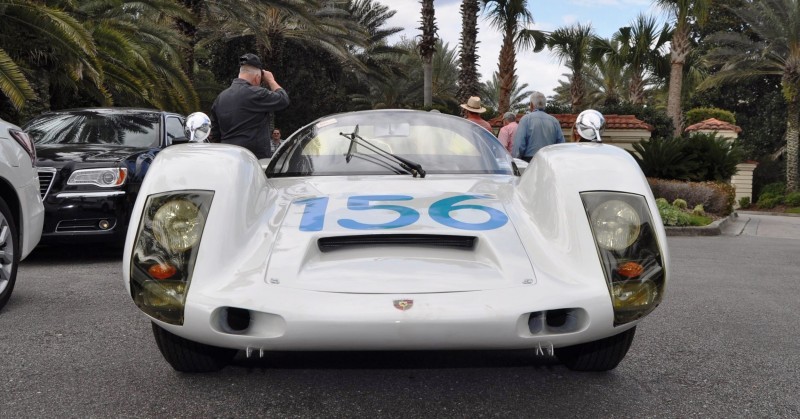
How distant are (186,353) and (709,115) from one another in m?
32.6

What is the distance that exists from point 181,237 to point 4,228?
2.36 meters

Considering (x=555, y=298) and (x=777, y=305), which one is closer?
(x=555, y=298)

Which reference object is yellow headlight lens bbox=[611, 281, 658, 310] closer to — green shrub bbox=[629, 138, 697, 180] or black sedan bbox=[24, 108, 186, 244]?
black sedan bbox=[24, 108, 186, 244]

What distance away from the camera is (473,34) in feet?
69.1

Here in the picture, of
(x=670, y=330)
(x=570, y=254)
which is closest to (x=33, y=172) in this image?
(x=570, y=254)

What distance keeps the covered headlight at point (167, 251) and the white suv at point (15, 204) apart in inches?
86.8

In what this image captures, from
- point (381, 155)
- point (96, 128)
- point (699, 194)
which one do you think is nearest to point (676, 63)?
point (699, 194)

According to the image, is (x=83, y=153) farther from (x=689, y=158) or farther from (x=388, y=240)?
(x=689, y=158)

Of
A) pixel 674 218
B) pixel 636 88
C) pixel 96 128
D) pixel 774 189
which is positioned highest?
pixel 636 88

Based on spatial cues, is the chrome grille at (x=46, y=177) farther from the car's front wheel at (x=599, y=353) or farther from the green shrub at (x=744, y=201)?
the green shrub at (x=744, y=201)

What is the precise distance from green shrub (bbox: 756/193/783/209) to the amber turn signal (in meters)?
32.2

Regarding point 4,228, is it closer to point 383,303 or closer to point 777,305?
point 383,303

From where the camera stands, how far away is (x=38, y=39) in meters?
12.4

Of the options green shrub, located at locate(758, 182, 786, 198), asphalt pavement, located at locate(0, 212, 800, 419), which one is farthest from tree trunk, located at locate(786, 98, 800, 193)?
asphalt pavement, located at locate(0, 212, 800, 419)
